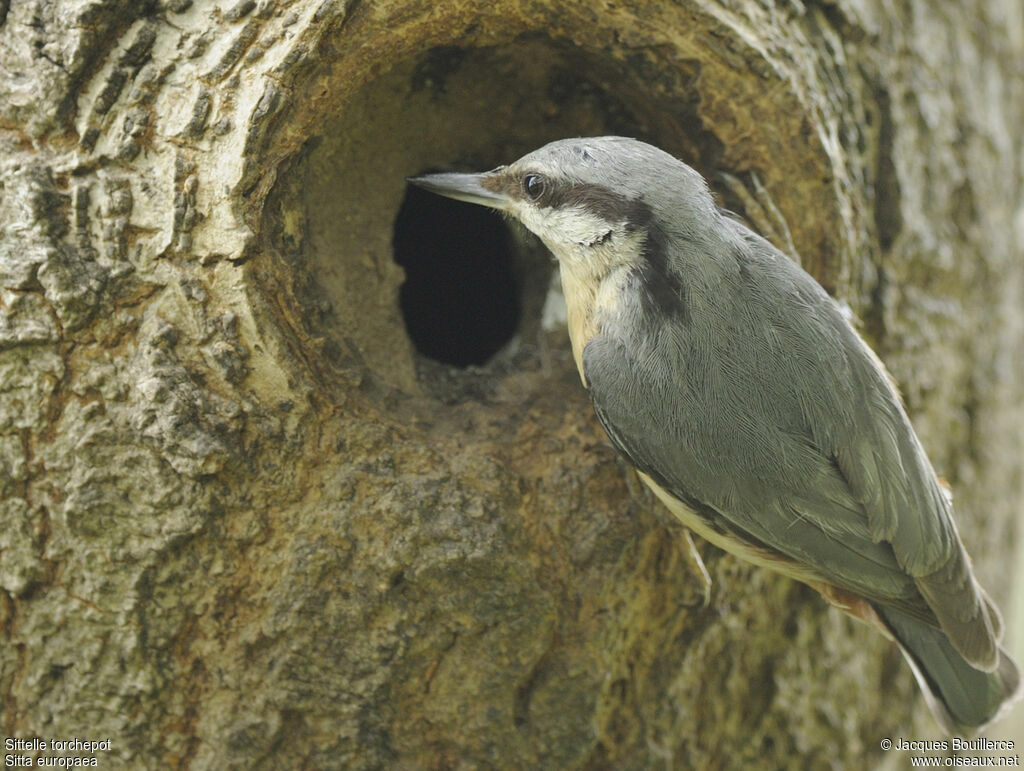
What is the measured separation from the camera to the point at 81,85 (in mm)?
1877

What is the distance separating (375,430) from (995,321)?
6.96 feet

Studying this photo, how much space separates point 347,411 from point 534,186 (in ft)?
2.30

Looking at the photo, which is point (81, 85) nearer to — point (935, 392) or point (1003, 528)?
point (935, 392)

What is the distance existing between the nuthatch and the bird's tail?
118 millimetres

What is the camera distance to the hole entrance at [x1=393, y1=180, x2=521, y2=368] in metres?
3.05

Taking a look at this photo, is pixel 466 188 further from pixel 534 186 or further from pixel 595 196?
pixel 595 196

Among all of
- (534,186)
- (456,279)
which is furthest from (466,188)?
(456,279)

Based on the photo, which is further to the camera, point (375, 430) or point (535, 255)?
point (535, 255)

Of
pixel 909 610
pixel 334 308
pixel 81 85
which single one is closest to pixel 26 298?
pixel 81 85

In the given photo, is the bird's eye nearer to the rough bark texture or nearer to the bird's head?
the bird's head

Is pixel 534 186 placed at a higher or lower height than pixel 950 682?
higher

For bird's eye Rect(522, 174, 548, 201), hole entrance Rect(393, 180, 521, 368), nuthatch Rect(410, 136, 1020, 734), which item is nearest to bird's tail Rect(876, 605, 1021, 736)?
nuthatch Rect(410, 136, 1020, 734)

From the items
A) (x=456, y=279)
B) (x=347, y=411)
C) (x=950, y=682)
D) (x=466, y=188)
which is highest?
(x=466, y=188)

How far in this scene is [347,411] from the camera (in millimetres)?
2059
